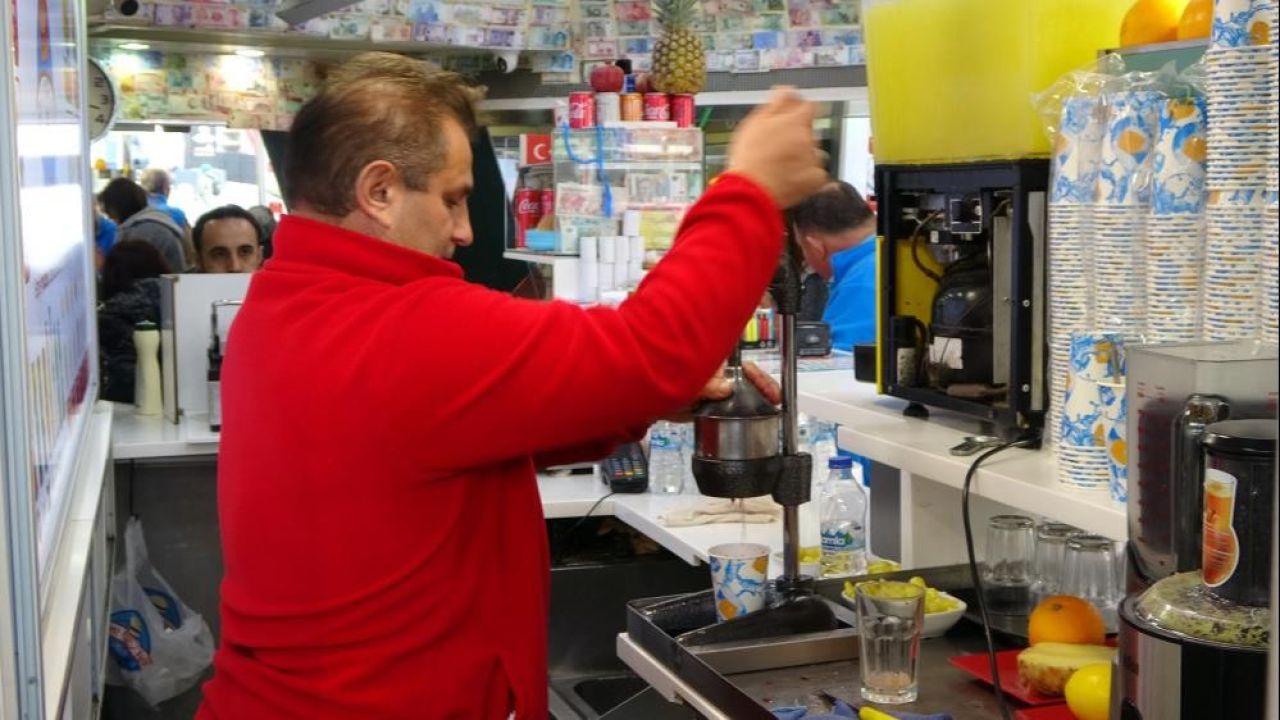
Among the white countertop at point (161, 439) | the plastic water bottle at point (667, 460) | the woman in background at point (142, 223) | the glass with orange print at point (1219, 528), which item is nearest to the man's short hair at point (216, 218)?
the woman in background at point (142, 223)

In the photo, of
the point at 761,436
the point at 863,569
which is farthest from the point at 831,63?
the point at 761,436

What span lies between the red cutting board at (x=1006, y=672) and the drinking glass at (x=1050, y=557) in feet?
0.51

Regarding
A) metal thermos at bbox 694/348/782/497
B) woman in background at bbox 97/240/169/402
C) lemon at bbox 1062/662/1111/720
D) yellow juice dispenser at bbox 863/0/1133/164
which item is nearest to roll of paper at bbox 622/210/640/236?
woman in background at bbox 97/240/169/402

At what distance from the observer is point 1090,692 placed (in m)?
1.65

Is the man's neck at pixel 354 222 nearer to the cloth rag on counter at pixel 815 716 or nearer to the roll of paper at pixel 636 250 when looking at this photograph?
the cloth rag on counter at pixel 815 716

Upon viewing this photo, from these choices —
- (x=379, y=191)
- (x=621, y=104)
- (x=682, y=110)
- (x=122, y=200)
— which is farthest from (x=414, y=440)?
(x=122, y=200)

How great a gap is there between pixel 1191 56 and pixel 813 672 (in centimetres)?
91

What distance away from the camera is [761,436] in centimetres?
204

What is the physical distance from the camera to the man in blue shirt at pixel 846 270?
16.3 ft

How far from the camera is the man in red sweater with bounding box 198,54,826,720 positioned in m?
1.63

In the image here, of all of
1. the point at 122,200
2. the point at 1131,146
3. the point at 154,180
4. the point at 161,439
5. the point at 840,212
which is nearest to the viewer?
the point at 1131,146

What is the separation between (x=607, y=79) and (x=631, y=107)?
15 cm

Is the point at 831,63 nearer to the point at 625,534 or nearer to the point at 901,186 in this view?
the point at 625,534

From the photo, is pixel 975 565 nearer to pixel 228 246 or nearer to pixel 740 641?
pixel 740 641
